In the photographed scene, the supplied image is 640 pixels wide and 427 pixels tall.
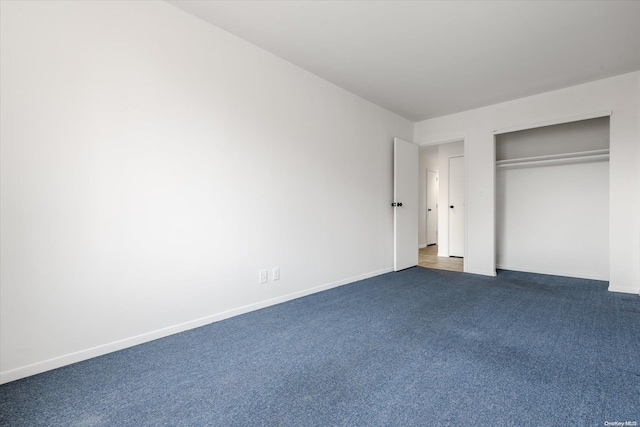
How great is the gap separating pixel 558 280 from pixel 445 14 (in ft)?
12.1

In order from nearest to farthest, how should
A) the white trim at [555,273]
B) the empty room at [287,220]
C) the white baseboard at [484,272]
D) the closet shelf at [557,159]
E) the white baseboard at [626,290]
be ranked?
the empty room at [287,220]
the white baseboard at [626,290]
the closet shelf at [557,159]
the white trim at [555,273]
the white baseboard at [484,272]

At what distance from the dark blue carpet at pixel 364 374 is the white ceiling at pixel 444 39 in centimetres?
250

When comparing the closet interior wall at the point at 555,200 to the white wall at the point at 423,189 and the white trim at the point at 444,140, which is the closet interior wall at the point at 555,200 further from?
the white wall at the point at 423,189

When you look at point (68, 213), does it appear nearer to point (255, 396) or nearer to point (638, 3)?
point (255, 396)

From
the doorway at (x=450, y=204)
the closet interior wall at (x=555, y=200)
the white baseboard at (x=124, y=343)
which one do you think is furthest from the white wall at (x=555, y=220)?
the white baseboard at (x=124, y=343)

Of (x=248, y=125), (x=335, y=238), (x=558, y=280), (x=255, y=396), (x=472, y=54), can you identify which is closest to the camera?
(x=255, y=396)

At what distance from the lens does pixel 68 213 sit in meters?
1.81

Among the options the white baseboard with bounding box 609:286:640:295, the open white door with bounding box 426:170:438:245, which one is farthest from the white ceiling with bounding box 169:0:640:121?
the open white door with bounding box 426:170:438:245

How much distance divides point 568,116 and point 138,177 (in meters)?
4.83

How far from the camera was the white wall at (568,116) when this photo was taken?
3.29 metres

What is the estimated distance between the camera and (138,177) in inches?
81.8

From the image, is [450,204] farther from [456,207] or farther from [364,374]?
[364,374]

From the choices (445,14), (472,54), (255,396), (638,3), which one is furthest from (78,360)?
(638,3)

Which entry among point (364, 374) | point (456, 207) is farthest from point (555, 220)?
point (364, 374)
